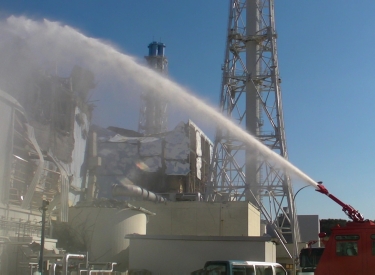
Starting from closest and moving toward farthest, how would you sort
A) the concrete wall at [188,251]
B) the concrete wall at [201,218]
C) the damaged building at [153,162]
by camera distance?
the concrete wall at [188,251], the concrete wall at [201,218], the damaged building at [153,162]

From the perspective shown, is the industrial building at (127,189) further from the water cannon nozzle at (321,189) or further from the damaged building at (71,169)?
the water cannon nozzle at (321,189)

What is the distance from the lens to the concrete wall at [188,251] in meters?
33.4

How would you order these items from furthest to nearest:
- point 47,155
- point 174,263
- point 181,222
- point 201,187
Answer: point 201,187 < point 181,222 < point 47,155 < point 174,263

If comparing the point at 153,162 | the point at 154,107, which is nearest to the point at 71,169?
the point at 153,162

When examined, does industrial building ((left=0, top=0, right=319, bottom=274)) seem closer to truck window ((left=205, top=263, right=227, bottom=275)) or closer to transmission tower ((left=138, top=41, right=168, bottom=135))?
truck window ((left=205, top=263, right=227, bottom=275))

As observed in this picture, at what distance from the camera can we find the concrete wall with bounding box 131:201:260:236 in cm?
4575

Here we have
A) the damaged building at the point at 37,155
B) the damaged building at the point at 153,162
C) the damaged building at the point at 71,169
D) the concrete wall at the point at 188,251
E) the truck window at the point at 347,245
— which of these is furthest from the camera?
the damaged building at the point at 153,162

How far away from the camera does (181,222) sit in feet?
153

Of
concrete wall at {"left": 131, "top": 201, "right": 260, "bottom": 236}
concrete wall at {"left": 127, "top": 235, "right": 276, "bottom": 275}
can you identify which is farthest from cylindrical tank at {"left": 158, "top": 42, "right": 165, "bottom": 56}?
concrete wall at {"left": 127, "top": 235, "right": 276, "bottom": 275}

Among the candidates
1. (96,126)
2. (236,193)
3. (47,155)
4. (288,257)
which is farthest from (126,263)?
(96,126)

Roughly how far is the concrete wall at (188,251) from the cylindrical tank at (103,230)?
9.42 ft

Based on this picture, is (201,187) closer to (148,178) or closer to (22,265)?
(148,178)

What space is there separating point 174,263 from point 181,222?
1329cm

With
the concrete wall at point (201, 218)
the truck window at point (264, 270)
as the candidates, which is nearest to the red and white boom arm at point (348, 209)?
the truck window at point (264, 270)
